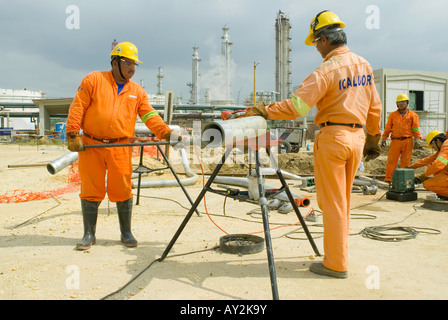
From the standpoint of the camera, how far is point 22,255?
3510 millimetres

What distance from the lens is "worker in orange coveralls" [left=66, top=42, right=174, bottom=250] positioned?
12.3 feet

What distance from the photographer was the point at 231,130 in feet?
9.06

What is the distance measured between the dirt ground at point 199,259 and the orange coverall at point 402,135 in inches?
105

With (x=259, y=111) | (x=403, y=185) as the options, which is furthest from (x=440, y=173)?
(x=259, y=111)

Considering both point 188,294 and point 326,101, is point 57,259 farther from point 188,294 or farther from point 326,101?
point 326,101

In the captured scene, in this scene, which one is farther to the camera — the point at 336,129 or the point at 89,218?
the point at 89,218

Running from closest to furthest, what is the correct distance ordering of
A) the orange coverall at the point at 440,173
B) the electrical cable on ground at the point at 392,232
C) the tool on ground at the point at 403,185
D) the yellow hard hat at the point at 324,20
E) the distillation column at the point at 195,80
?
the yellow hard hat at the point at 324,20 → the electrical cable on ground at the point at 392,232 → the orange coverall at the point at 440,173 → the tool on ground at the point at 403,185 → the distillation column at the point at 195,80

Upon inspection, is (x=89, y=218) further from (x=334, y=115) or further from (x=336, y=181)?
(x=334, y=115)

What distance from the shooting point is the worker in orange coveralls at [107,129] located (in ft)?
12.3

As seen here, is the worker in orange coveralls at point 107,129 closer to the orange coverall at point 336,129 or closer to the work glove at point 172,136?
the work glove at point 172,136

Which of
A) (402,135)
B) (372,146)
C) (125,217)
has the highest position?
(402,135)

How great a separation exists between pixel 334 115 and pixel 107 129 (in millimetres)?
2227

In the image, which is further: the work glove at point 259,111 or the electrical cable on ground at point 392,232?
the electrical cable on ground at point 392,232

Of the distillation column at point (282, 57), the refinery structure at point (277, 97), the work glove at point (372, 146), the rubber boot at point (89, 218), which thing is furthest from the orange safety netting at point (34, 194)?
the distillation column at point (282, 57)
